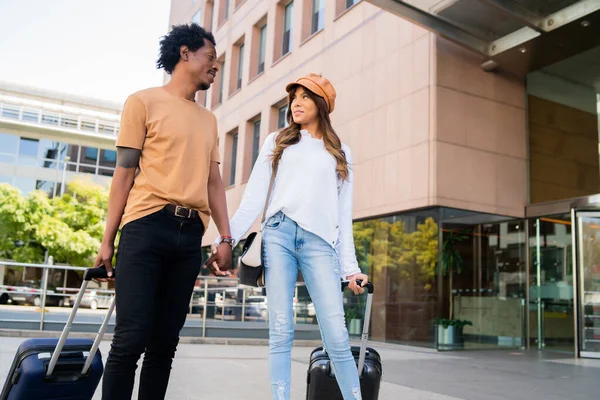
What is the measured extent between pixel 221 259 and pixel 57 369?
0.91m

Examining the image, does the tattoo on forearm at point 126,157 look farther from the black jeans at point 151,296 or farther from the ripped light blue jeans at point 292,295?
the ripped light blue jeans at point 292,295

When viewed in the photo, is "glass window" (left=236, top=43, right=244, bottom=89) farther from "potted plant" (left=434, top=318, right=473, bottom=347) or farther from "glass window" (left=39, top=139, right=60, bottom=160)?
"glass window" (left=39, top=139, right=60, bottom=160)

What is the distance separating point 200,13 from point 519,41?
19174mm

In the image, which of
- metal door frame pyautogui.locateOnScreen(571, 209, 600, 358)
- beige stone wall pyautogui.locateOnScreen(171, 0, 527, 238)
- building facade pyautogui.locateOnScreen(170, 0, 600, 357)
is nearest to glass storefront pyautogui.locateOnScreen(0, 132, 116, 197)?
beige stone wall pyautogui.locateOnScreen(171, 0, 527, 238)

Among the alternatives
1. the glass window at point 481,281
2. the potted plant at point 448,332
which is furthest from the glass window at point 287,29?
the potted plant at point 448,332

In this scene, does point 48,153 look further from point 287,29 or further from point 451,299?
point 451,299

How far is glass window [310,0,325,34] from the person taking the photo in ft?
55.6

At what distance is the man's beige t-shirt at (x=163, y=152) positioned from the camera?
279cm

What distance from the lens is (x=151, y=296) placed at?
8.80 feet

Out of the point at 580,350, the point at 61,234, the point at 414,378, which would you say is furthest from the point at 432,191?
the point at 61,234

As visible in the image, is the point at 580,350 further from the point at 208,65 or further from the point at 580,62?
the point at 208,65

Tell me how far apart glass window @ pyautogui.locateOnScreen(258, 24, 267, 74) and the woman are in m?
17.9

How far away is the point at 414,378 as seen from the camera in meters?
6.86

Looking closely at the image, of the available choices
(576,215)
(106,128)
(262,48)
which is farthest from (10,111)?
(576,215)
